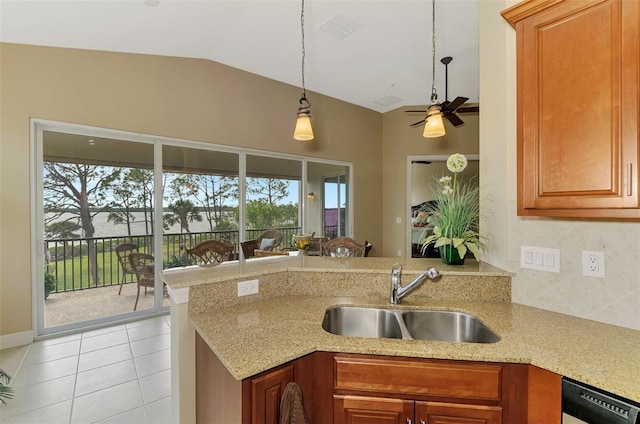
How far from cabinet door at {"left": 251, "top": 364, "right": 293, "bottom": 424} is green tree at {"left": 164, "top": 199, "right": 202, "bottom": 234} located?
341 centimetres

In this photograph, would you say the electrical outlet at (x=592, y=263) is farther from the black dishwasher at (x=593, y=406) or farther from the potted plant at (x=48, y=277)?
the potted plant at (x=48, y=277)

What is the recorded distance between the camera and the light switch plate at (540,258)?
56.7 inches

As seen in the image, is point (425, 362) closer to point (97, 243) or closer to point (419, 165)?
point (97, 243)

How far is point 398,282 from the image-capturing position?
5.20 ft

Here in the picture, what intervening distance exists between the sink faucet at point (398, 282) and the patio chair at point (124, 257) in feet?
11.3

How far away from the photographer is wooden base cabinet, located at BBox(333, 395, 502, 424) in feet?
3.52

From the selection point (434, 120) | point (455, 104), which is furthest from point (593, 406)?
point (455, 104)

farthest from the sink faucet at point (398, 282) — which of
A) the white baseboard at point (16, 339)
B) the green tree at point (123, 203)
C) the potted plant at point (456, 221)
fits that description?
the white baseboard at point (16, 339)

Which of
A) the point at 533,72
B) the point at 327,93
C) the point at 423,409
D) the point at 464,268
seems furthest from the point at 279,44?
the point at 423,409

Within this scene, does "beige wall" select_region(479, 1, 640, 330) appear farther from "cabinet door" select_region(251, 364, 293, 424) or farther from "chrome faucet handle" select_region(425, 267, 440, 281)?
"cabinet door" select_region(251, 364, 293, 424)

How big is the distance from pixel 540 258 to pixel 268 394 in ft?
4.68

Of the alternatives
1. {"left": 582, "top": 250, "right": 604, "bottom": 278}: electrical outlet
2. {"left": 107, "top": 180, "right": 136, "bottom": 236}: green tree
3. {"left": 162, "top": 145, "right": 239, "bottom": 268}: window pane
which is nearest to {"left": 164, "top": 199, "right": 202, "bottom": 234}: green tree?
{"left": 162, "top": 145, "right": 239, "bottom": 268}: window pane

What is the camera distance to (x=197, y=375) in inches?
57.7

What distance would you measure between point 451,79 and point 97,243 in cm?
538
